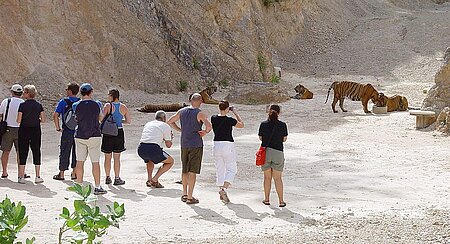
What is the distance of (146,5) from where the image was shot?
26859mm

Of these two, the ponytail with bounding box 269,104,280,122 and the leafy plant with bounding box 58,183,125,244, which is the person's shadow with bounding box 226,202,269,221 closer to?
the ponytail with bounding box 269,104,280,122

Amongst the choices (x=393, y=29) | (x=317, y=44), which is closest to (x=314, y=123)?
(x=317, y=44)

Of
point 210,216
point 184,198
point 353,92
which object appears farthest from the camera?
point 353,92

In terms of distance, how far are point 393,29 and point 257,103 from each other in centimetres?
1957

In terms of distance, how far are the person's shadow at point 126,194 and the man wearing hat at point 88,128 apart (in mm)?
252

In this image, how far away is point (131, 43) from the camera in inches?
982

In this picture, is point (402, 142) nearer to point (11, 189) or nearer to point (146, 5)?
point (11, 189)

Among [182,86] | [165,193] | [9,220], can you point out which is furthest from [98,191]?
[182,86]

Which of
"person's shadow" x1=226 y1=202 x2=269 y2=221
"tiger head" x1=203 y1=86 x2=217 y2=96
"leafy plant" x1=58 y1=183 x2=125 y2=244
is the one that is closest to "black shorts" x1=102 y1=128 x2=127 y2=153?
"person's shadow" x1=226 y1=202 x2=269 y2=221

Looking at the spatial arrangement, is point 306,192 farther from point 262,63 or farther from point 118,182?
point 262,63

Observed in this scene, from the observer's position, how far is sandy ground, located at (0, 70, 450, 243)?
7.49 meters

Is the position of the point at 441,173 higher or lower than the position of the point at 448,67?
lower

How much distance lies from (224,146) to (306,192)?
5.98 feet

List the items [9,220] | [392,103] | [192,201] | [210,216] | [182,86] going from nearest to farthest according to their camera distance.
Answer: [9,220]
[210,216]
[192,201]
[392,103]
[182,86]
